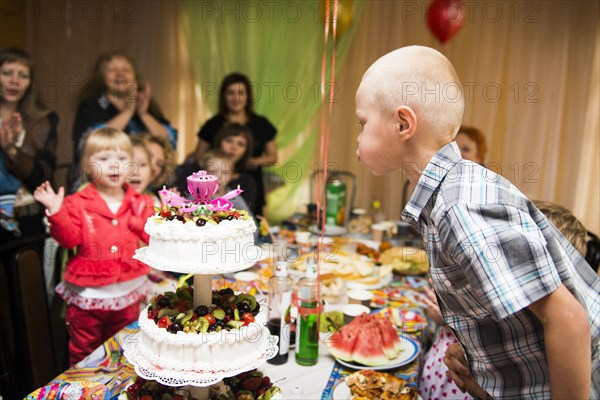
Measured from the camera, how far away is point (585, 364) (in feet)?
2.79

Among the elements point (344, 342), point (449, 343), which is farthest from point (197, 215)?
point (449, 343)

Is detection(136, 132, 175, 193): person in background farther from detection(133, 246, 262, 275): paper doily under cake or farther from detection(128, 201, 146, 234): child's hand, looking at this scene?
detection(133, 246, 262, 275): paper doily under cake

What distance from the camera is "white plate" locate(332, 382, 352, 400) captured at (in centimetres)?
127

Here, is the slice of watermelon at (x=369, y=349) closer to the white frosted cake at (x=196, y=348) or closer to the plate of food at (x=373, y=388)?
the plate of food at (x=373, y=388)

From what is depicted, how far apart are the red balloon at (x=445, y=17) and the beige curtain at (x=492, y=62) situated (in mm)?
389

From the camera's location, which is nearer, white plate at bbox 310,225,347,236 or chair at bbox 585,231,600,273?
chair at bbox 585,231,600,273

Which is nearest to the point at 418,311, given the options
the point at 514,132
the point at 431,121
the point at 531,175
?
the point at 431,121

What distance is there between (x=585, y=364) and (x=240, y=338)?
0.66 meters

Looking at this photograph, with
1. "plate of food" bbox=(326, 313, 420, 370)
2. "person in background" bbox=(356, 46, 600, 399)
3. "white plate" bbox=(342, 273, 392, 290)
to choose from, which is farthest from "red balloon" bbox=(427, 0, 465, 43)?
"person in background" bbox=(356, 46, 600, 399)

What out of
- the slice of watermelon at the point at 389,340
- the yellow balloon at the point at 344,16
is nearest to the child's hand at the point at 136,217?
the slice of watermelon at the point at 389,340

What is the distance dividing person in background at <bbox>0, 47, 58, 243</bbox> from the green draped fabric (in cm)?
133

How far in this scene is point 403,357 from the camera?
149 centimetres

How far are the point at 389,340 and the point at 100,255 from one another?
1.26m

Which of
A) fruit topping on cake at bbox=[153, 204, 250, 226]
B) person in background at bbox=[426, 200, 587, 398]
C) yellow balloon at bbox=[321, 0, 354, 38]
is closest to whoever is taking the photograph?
fruit topping on cake at bbox=[153, 204, 250, 226]
